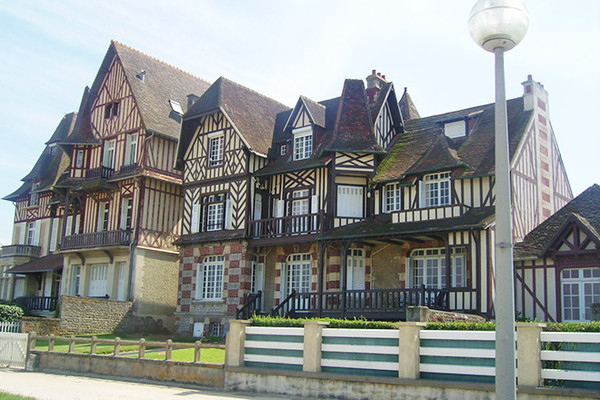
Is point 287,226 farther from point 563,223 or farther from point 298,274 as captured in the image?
point 563,223

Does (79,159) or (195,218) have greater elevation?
(79,159)

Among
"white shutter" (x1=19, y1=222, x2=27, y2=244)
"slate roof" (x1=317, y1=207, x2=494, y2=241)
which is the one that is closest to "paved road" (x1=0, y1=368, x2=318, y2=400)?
"slate roof" (x1=317, y1=207, x2=494, y2=241)

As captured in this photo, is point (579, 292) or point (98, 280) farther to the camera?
point (98, 280)

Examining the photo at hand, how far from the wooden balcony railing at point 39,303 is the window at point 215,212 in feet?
35.9

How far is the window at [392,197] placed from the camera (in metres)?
23.5

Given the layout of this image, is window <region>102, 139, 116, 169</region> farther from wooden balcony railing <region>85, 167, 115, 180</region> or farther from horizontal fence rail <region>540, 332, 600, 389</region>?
horizontal fence rail <region>540, 332, 600, 389</region>

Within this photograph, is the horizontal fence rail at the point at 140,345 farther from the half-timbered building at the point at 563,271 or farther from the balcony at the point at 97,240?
the half-timbered building at the point at 563,271

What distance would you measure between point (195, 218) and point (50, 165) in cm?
1614

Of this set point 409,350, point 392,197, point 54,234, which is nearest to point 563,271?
point 392,197

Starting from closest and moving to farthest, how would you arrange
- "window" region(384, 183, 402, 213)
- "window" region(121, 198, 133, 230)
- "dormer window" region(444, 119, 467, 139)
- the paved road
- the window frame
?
the paved road → "window" region(384, 183, 402, 213) → "dormer window" region(444, 119, 467, 139) → the window frame → "window" region(121, 198, 133, 230)

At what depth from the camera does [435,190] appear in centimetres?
2255

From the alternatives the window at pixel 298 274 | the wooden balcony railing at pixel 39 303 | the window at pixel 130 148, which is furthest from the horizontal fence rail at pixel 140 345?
the wooden balcony railing at pixel 39 303

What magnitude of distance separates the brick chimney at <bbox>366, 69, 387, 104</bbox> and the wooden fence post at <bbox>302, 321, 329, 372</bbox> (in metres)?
14.8

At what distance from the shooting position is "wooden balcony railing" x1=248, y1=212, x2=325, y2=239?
23.9 m
